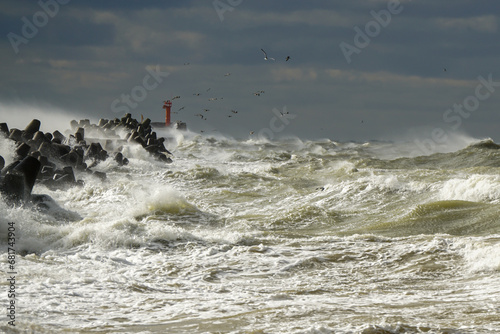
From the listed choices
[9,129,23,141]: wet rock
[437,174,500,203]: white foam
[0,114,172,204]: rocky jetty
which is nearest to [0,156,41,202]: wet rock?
[0,114,172,204]: rocky jetty

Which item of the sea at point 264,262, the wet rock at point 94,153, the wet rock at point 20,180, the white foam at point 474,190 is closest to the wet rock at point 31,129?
the wet rock at point 94,153

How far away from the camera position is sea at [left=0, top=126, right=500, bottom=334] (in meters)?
6.21

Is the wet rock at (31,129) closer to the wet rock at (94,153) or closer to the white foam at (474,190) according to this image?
the wet rock at (94,153)

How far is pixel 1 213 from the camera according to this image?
10.5 m

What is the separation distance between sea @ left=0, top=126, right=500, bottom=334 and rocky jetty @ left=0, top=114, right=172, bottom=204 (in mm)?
508

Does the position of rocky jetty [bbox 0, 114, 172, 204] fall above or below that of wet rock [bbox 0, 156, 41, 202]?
above

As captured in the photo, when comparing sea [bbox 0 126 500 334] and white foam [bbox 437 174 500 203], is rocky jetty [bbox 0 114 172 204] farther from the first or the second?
white foam [bbox 437 174 500 203]

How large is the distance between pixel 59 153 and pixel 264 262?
1378 cm

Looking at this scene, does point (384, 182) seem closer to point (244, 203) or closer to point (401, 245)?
point (244, 203)

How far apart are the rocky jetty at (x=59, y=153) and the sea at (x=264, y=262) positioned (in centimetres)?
51

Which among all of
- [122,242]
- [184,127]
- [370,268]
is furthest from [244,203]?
[184,127]

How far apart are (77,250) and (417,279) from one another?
5.13 m

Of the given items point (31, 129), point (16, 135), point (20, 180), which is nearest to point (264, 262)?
point (20, 180)

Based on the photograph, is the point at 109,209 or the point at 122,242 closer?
the point at 122,242
